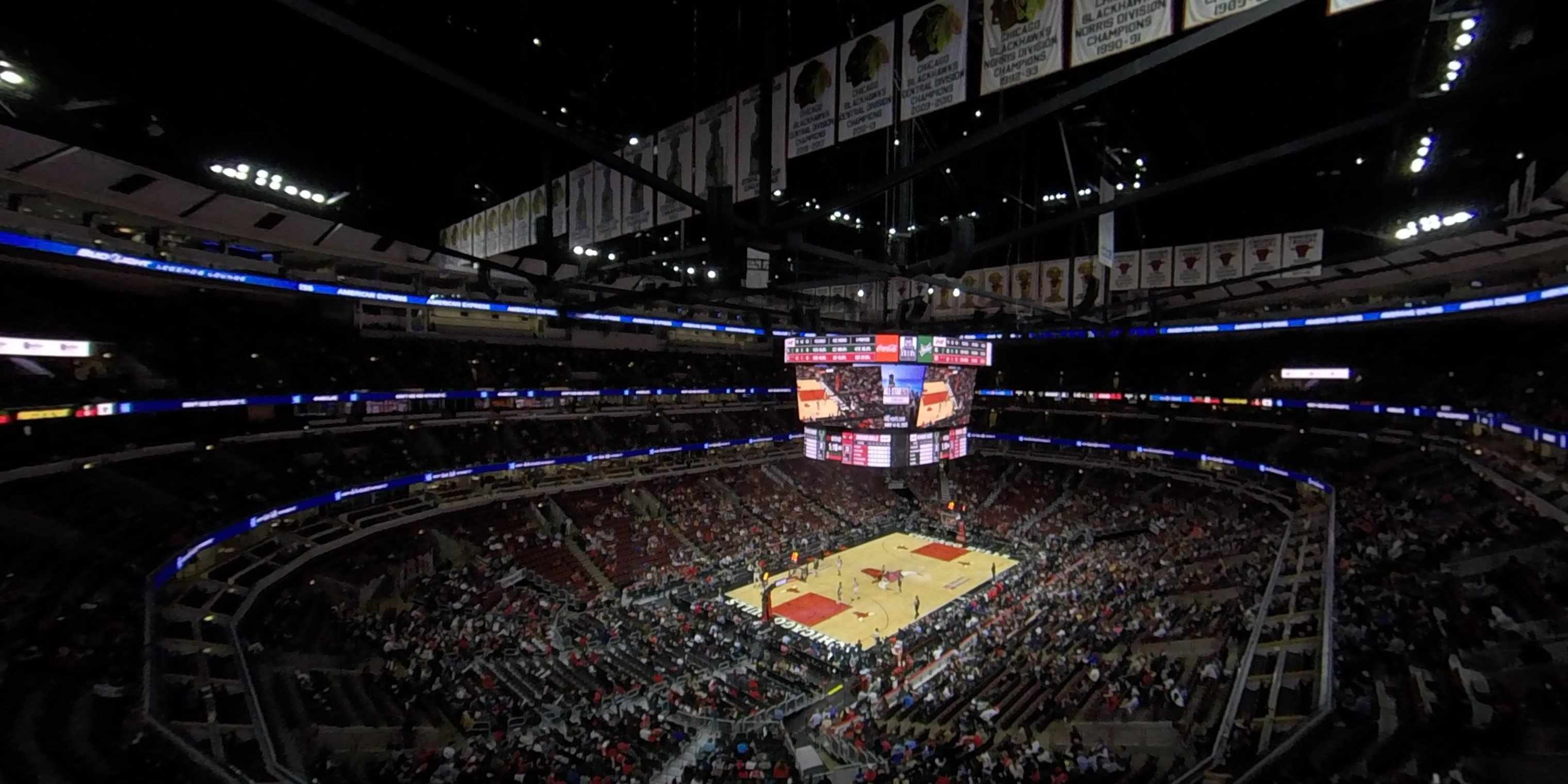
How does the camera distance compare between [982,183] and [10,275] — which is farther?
[982,183]

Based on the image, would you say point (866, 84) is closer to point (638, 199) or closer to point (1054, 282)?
point (638, 199)

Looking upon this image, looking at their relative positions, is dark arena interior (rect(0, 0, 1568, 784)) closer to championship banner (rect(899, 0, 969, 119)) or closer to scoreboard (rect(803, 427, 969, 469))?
championship banner (rect(899, 0, 969, 119))

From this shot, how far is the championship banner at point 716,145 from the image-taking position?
8.66 metres

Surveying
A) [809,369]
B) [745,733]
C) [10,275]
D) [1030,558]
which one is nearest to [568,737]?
[745,733]

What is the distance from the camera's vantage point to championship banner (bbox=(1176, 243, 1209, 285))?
48.7 ft

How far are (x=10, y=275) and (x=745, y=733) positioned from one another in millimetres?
17246

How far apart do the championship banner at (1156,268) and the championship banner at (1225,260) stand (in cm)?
88

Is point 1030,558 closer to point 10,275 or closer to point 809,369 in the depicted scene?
point 809,369

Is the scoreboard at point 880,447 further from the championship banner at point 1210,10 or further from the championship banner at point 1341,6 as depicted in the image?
the championship banner at point 1341,6

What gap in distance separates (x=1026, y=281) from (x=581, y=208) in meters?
11.2

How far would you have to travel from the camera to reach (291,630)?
1407cm

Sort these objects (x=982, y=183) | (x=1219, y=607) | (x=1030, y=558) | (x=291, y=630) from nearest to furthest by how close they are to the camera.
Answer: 1. (x=291, y=630)
2. (x=1219, y=607)
3. (x=982, y=183)
4. (x=1030, y=558)

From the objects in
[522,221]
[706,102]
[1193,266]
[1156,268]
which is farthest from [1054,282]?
[522,221]

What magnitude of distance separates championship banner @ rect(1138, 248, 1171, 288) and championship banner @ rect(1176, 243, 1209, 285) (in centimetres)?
23
